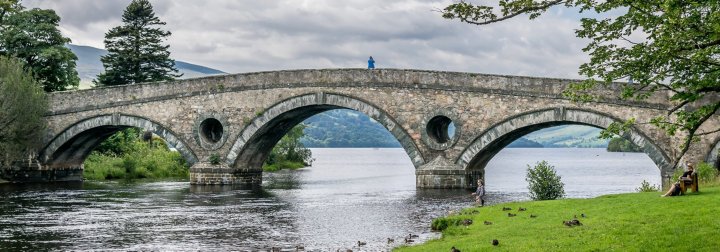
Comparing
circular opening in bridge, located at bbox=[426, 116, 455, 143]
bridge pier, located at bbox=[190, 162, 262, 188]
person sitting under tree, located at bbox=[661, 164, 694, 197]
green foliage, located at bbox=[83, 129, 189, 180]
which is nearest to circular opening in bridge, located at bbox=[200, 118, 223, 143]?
bridge pier, located at bbox=[190, 162, 262, 188]

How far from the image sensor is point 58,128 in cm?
4703

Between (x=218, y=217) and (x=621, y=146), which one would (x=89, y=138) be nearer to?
(x=218, y=217)

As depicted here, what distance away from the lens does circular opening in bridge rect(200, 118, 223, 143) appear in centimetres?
4297

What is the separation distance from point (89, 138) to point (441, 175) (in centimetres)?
2520

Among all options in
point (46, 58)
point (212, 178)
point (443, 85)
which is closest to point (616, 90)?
point (443, 85)

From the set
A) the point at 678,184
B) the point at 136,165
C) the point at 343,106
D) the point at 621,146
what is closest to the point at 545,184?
the point at 678,184

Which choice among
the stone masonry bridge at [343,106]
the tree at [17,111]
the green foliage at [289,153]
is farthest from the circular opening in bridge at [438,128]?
the green foliage at [289,153]

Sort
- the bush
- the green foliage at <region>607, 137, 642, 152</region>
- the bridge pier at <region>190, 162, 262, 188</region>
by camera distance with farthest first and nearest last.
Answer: the green foliage at <region>607, 137, 642, 152</region> → the bridge pier at <region>190, 162, 262, 188</region> → the bush

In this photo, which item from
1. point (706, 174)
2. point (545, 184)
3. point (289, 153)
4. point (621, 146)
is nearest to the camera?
point (706, 174)

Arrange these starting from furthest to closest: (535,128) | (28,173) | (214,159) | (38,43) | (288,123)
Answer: (38,43) < (28,173) < (288,123) < (214,159) < (535,128)

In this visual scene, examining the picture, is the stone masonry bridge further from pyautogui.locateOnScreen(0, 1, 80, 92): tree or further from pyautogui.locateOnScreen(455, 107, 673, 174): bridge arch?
pyautogui.locateOnScreen(0, 1, 80, 92): tree

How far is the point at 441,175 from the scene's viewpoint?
36.4 metres

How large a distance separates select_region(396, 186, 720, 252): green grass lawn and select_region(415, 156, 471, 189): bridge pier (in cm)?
1442

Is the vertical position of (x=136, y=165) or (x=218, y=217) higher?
(x=136, y=165)
